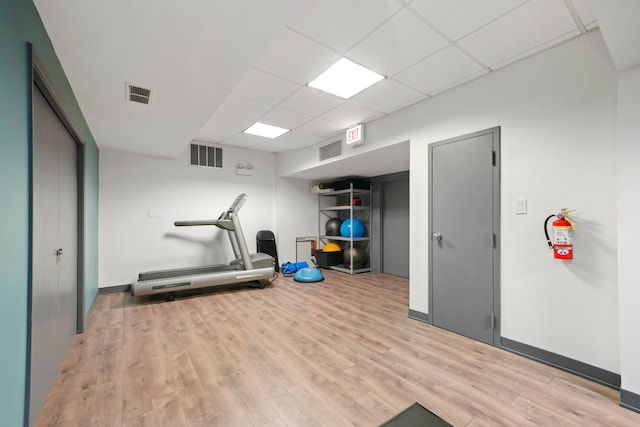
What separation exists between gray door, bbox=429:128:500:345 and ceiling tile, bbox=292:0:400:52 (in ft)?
4.87

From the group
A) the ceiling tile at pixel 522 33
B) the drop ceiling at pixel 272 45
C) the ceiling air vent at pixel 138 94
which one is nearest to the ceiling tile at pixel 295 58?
the drop ceiling at pixel 272 45

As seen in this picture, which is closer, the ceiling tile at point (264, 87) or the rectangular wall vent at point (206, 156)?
the ceiling tile at point (264, 87)

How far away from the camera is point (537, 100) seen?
7.55ft

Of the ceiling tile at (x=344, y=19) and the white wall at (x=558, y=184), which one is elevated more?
the ceiling tile at (x=344, y=19)

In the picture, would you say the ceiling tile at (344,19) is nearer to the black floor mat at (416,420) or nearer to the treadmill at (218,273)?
the black floor mat at (416,420)

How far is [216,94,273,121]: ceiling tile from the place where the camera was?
3.25 metres

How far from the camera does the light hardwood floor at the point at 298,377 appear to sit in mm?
1635

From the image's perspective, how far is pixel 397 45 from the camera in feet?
7.15

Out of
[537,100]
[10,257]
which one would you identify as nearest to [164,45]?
[10,257]

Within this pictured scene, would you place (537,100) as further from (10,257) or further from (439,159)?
(10,257)

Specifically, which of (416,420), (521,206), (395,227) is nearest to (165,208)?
(395,227)

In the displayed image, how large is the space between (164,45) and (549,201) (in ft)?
10.3

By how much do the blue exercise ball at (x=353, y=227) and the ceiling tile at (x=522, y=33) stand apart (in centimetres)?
384

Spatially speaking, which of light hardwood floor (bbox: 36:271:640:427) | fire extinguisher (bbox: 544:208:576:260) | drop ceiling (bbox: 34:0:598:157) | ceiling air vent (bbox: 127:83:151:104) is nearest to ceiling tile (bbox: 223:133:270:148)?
drop ceiling (bbox: 34:0:598:157)
